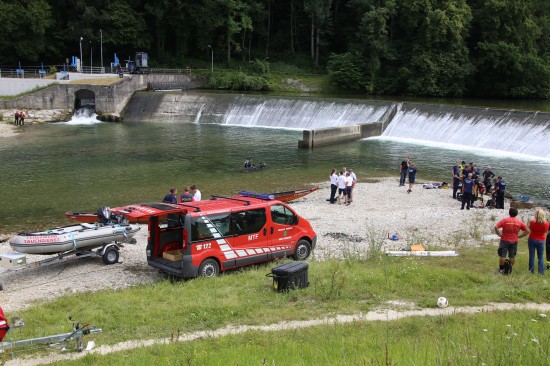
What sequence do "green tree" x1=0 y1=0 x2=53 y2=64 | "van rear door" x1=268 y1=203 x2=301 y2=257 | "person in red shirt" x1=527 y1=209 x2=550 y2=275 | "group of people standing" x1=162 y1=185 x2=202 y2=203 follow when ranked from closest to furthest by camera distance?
1. "person in red shirt" x1=527 y1=209 x2=550 y2=275
2. "van rear door" x1=268 y1=203 x2=301 y2=257
3. "group of people standing" x1=162 y1=185 x2=202 y2=203
4. "green tree" x1=0 y1=0 x2=53 y2=64

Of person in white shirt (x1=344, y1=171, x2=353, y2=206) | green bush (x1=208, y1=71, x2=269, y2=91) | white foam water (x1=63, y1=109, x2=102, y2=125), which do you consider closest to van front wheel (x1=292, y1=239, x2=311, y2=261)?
person in white shirt (x1=344, y1=171, x2=353, y2=206)

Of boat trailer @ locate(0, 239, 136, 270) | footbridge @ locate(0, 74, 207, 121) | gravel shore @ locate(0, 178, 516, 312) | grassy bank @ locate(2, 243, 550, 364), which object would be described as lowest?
gravel shore @ locate(0, 178, 516, 312)

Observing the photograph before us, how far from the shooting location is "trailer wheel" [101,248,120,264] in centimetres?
1488

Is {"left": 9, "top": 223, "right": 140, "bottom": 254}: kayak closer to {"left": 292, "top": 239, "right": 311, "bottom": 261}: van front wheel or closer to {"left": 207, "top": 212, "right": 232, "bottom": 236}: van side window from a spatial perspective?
{"left": 207, "top": 212, "right": 232, "bottom": 236}: van side window

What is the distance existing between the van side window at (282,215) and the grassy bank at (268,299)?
200cm

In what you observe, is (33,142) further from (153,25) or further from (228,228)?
(153,25)

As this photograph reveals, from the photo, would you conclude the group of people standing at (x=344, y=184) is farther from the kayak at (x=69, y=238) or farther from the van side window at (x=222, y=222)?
the van side window at (x=222, y=222)

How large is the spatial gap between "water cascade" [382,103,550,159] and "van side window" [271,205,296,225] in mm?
24889

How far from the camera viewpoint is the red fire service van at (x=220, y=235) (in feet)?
43.0

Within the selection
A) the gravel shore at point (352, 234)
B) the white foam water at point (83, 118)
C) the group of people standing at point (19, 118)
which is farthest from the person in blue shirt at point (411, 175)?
the group of people standing at point (19, 118)

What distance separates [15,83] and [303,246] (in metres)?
46.0

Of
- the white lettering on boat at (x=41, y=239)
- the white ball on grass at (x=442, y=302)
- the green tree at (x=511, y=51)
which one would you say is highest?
the green tree at (x=511, y=51)

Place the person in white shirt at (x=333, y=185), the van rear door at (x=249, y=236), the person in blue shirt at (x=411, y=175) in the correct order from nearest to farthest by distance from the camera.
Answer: the van rear door at (x=249, y=236)
the person in white shirt at (x=333, y=185)
the person in blue shirt at (x=411, y=175)

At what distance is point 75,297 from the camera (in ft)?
38.8
